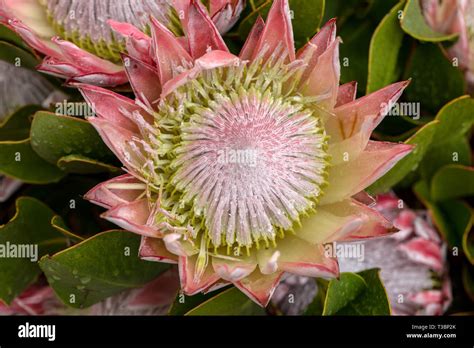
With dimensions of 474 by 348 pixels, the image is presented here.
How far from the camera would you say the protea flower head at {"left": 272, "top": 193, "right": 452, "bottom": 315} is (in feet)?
5.95

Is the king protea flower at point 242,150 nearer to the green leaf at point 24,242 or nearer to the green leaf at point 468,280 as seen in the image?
the green leaf at point 24,242

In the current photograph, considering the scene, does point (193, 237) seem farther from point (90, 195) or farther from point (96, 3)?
point (96, 3)

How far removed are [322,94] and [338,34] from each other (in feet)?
1.46

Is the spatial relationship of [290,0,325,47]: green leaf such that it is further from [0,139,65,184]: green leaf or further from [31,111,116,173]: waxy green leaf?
[0,139,65,184]: green leaf

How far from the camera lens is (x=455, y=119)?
179 cm

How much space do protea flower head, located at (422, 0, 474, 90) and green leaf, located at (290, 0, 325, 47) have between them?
30 cm

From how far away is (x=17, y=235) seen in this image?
1.76 meters

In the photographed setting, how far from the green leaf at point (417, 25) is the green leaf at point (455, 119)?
165mm

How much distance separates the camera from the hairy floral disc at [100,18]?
1521 mm
